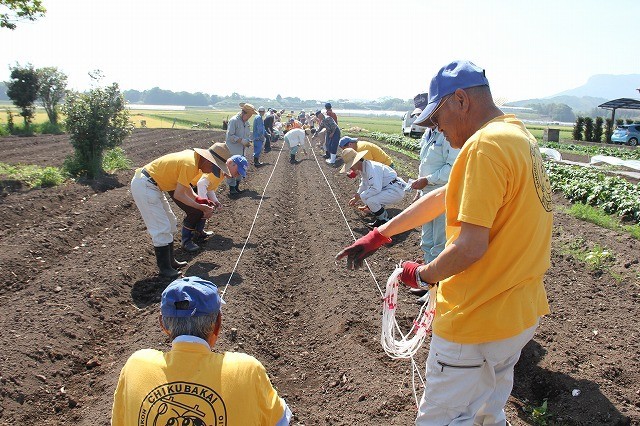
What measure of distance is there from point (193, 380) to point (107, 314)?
3.92 meters

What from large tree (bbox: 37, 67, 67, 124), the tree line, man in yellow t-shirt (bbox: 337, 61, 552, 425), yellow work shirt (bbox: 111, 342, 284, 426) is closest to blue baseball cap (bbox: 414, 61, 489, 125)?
man in yellow t-shirt (bbox: 337, 61, 552, 425)

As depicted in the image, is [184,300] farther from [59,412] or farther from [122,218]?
[122,218]

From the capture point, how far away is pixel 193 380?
1.89 metres

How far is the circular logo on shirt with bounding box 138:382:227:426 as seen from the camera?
1856mm

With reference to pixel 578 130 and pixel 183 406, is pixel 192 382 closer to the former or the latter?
pixel 183 406

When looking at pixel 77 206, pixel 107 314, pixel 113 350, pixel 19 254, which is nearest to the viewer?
pixel 113 350

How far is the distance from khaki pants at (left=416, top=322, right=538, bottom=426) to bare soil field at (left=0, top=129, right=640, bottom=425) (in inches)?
53.6

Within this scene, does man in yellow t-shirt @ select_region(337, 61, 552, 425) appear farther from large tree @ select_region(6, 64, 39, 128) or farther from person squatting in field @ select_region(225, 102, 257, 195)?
large tree @ select_region(6, 64, 39, 128)

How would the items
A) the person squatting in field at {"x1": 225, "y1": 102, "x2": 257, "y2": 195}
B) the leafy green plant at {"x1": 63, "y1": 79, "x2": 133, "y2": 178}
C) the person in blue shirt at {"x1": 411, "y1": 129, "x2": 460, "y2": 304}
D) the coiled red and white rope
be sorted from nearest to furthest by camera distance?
the coiled red and white rope < the person in blue shirt at {"x1": 411, "y1": 129, "x2": 460, "y2": 304} < the person squatting in field at {"x1": 225, "y1": 102, "x2": 257, "y2": 195} < the leafy green plant at {"x1": 63, "y1": 79, "x2": 133, "y2": 178}

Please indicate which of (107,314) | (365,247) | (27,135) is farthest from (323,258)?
(27,135)

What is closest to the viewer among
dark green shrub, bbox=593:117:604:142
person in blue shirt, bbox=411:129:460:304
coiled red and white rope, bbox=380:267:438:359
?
coiled red and white rope, bbox=380:267:438:359

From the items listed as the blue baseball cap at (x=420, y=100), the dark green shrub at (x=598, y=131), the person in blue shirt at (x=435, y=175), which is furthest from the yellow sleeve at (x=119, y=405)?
the dark green shrub at (x=598, y=131)

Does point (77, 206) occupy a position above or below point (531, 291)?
below

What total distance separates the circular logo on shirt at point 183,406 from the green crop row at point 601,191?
29.0 feet
